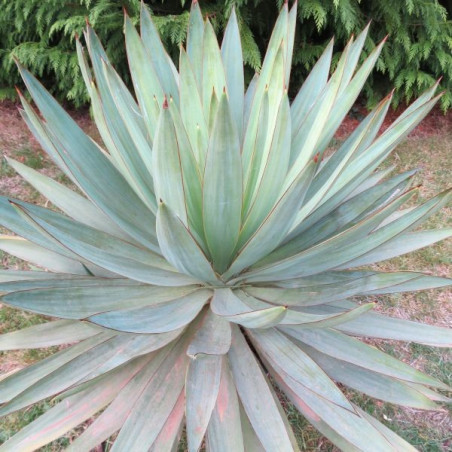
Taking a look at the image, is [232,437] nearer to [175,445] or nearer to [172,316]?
[175,445]

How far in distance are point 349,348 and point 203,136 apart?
866mm

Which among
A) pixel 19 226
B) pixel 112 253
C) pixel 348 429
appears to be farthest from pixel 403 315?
pixel 19 226

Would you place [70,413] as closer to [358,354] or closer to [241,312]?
[241,312]

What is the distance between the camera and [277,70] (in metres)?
1.65

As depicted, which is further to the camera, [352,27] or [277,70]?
[352,27]

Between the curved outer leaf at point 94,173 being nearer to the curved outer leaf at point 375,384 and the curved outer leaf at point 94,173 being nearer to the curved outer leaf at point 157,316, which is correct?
the curved outer leaf at point 157,316

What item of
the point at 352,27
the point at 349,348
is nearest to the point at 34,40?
the point at 352,27

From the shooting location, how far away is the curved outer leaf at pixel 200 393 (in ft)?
4.38

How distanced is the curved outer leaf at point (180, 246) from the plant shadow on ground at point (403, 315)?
2.94 feet

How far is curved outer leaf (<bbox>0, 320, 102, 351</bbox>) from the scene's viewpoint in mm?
1714

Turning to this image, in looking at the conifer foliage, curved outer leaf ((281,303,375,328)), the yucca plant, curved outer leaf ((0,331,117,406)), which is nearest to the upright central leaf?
the yucca plant

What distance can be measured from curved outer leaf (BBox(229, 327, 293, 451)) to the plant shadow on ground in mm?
576

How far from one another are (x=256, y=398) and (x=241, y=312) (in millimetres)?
311

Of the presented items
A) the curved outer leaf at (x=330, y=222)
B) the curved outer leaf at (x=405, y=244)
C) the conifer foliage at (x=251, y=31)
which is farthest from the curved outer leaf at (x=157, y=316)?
the conifer foliage at (x=251, y=31)
